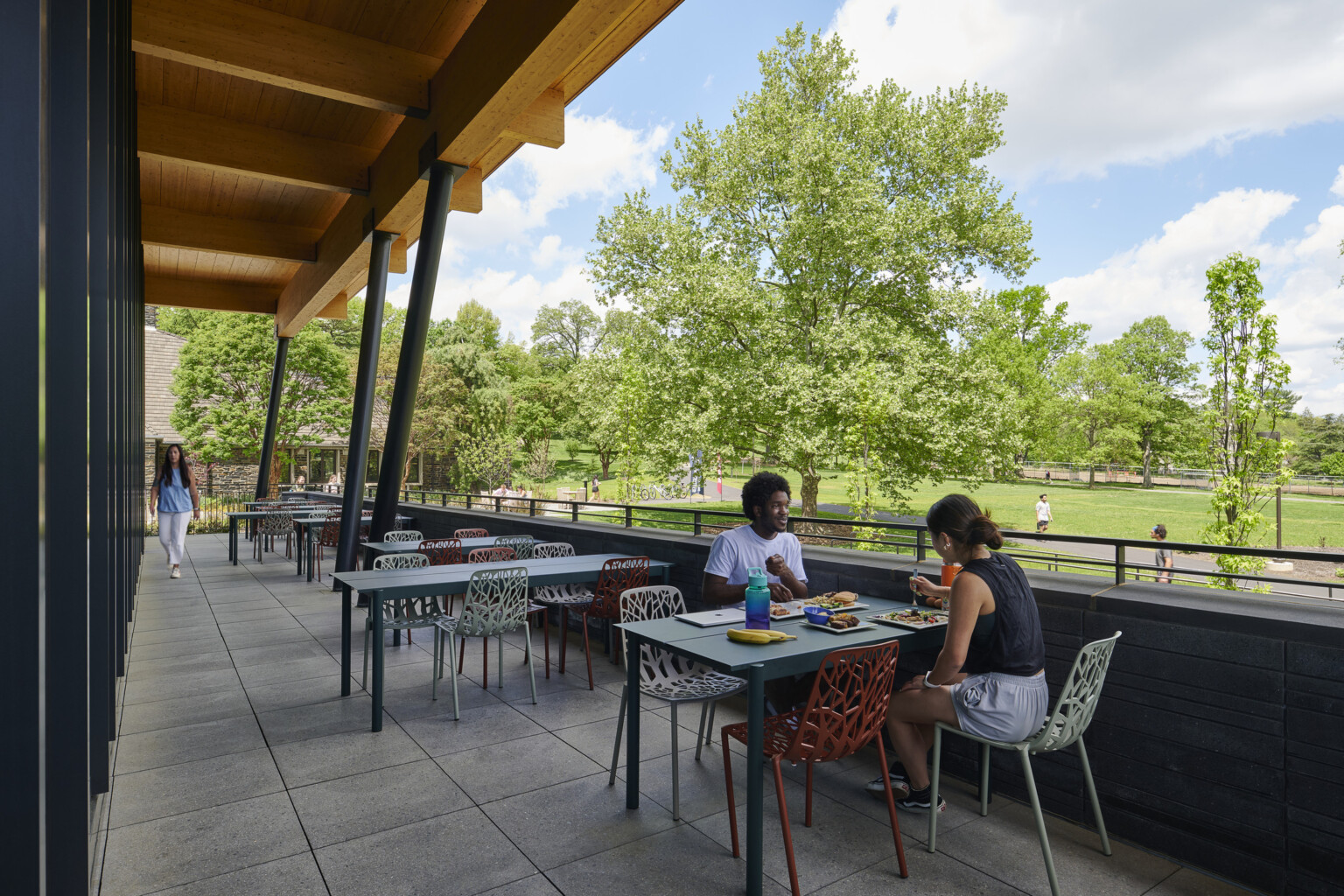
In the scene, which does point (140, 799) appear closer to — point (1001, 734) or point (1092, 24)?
point (1001, 734)

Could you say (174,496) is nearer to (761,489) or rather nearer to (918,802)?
(761,489)

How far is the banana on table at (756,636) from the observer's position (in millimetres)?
2922

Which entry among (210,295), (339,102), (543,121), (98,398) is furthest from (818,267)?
(98,398)

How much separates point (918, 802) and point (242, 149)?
26.1 ft

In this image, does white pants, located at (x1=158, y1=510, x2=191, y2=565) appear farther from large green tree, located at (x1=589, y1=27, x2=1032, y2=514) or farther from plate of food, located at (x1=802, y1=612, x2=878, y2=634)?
plate of food, located at (x1=802, y1=612, x2=878, y2=634)

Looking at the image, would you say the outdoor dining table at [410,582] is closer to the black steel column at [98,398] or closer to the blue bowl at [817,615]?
the black steel column at [98,398]

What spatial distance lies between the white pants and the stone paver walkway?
5409 millimetres

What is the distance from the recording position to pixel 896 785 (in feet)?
10.6

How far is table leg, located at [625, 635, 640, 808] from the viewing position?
3146mm

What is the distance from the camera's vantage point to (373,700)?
401 centimetres

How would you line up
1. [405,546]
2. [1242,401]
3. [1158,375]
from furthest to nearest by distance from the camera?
[1158,375] < [1242,401] < [405,546]

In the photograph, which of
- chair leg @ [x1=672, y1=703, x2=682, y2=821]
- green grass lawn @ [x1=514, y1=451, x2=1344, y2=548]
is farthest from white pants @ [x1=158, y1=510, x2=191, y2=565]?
green grass lawn @ [x1=514, y1=451, x2=1344, y2=548]

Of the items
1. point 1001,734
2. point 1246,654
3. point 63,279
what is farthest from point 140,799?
point 1246,654

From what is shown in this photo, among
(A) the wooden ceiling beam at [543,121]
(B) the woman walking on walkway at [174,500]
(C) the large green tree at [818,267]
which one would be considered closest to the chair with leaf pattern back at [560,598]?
(A) the wooden ceiling beam at [543,121]
